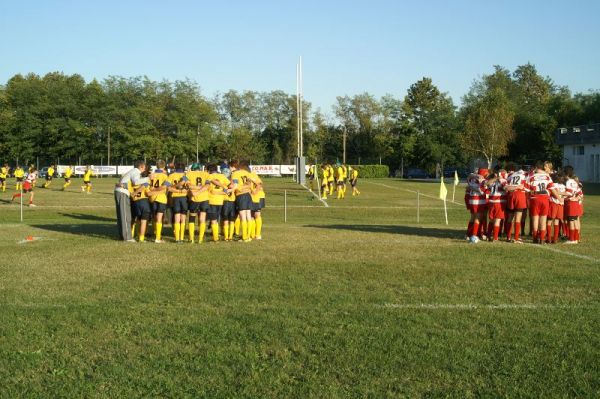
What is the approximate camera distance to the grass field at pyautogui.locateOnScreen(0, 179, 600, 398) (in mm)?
5438

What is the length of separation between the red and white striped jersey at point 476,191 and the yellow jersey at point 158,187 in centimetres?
689

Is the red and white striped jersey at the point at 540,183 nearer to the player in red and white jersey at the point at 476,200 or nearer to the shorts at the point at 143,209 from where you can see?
the player in red and white jersey at the point at 476,200

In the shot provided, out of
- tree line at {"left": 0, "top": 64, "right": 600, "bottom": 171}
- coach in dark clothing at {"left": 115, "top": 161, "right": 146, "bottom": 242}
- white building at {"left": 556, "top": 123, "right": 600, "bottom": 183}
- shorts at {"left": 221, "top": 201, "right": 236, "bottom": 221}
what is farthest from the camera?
tree line at {"left": 0, "top": 64, "right": 600, "bottom": 171}

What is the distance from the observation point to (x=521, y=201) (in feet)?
48.8

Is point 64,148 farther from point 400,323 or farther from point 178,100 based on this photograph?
point 400,323

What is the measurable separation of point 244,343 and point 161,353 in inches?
32.0

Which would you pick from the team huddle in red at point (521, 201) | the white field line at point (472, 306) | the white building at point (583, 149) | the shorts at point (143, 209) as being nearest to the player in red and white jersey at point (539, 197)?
the team huddle in red at point (521, 201)

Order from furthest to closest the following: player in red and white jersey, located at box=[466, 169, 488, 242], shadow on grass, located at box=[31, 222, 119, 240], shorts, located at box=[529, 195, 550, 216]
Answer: shadow on grass, located at box=[31, 222, 119, 240] < player in red and white jersey, located at box=[466, 169, 488, 242] < shorts, located at box=[529, 195, 550, 216]

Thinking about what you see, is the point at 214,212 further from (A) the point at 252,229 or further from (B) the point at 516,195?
(B) the point at 516,195

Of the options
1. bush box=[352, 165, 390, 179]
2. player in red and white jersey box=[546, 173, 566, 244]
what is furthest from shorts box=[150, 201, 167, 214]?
bush box=[352, 165, 390, 179]

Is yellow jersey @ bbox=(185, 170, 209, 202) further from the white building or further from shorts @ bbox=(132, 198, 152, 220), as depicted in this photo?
the white building

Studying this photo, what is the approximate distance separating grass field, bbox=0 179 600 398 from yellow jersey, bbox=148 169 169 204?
1694 mm

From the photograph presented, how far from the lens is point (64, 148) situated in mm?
83938

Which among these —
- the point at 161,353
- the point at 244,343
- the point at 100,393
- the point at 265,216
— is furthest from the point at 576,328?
the point at 265,216
